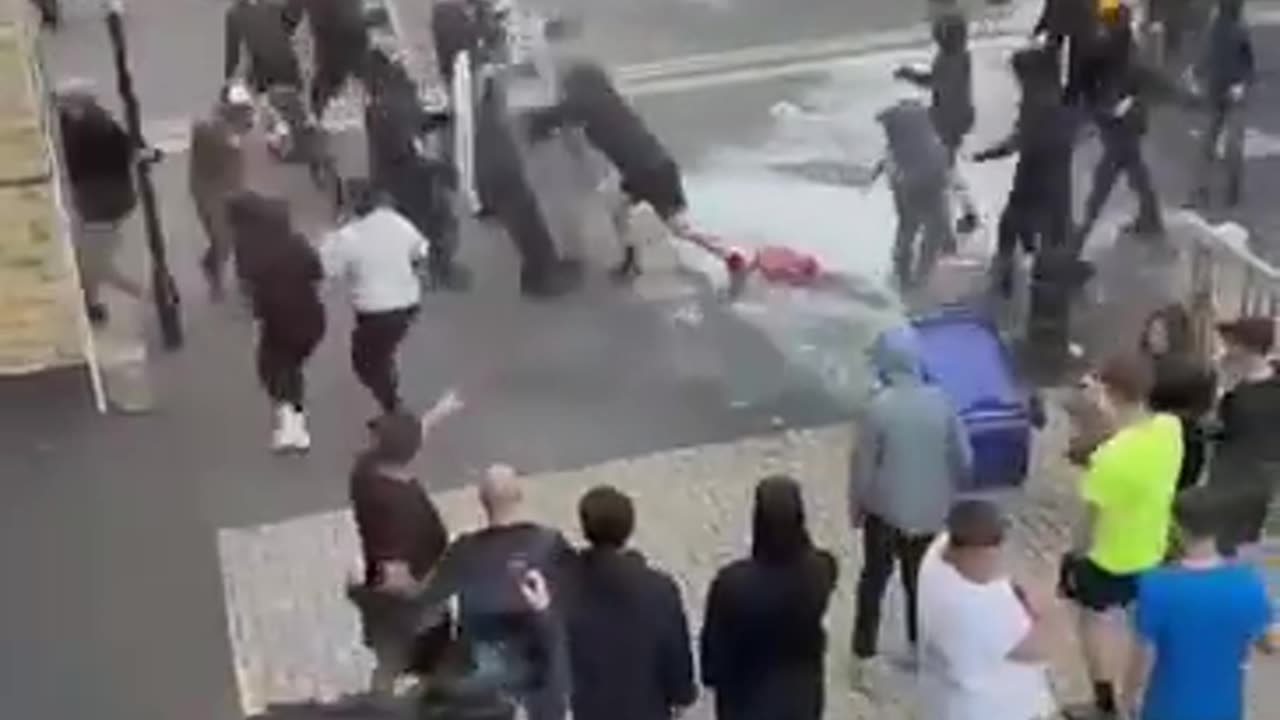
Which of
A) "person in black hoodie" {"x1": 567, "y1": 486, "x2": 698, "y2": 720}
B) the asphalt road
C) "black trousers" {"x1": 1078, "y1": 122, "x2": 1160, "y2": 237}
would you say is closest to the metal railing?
"black trousers" {"x1": 1078, "y1": 122, "x2": 1160, "y2": 237}

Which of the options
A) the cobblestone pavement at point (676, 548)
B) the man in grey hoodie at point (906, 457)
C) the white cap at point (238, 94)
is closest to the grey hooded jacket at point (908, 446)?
the man in grey hoodie at point (906, 457)

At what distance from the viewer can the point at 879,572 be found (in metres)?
10.6

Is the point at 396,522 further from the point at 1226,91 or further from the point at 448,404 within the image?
the point at 1226,91

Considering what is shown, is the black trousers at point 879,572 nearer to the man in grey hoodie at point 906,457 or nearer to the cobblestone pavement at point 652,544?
the man in grey hoodie at point 906,457

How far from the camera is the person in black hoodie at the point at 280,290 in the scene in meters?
12.7

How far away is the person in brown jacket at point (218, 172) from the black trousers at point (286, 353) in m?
1.18

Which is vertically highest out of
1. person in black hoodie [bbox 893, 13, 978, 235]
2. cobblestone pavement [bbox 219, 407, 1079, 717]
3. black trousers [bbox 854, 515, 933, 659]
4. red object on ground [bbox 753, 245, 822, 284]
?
person in black hoodie [bbox 893, 13, 978, 235]

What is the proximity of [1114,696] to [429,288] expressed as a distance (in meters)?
6.24

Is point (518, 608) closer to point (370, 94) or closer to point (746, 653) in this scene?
point (746, 653)

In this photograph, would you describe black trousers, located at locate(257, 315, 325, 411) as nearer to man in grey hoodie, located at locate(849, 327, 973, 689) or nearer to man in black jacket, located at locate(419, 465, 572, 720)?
man in grey hoodie, located at locate(849, 327, 973, 689)

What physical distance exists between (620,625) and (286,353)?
4781 mm

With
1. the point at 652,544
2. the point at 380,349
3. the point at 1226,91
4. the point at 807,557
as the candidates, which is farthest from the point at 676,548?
the point at 1226,91

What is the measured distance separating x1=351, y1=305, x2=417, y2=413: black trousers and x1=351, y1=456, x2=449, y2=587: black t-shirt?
3.08 m

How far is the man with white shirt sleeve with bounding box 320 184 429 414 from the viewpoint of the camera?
41.3 ft
